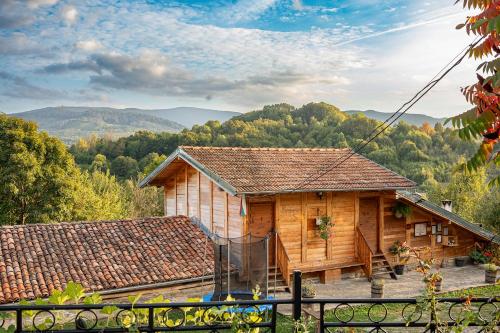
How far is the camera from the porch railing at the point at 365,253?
17188mm

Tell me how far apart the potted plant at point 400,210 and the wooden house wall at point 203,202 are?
6.85 m

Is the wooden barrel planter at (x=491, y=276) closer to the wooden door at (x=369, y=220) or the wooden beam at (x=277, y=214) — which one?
the wooden door at (x=369, y=220)

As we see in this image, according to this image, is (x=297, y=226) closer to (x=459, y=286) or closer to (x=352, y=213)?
(x=352, y=213)

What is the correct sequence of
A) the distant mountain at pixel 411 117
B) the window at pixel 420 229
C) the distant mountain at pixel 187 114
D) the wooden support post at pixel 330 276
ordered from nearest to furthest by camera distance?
1. the wooden support post at pixel 330 276
2. the window at pixel 420 229
3. the distant mountain at pixel 411 117
4. the distant mountain at pixel 187 114

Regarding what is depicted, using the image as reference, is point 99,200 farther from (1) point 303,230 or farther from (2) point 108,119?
(2) point 108,119

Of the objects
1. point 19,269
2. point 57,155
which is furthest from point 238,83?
point 19,269

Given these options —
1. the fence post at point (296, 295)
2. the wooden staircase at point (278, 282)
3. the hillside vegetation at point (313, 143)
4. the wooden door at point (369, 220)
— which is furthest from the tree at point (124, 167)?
the fence post at point (296, 295)

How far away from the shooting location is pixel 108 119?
8219 cm

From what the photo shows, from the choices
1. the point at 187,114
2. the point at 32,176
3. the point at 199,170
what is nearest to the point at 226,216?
the point at 199,170

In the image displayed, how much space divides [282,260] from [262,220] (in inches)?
57.5

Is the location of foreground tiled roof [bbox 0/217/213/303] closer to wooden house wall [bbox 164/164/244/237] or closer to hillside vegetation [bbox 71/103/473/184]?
wooden house wall [bbox 164/164/244/237]

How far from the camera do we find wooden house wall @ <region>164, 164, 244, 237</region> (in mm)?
15961

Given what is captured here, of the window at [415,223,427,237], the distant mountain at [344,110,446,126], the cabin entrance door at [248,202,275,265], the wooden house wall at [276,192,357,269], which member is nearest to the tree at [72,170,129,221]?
the cabin entrance door at [248,202,275,265]

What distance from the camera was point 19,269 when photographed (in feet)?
40.9
